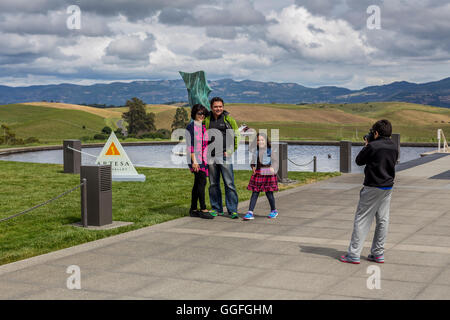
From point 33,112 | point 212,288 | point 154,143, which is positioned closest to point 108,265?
point 212,288

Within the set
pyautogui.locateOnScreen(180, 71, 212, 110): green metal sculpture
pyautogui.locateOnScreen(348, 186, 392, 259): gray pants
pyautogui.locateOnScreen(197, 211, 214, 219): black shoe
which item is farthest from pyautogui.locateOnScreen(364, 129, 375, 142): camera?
pyautogui.locateOnScreen(180, 71, 212, 110): green metal sculpture

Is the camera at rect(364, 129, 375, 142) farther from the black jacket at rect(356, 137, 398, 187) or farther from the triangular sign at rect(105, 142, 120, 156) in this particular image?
the triangular sign at rect(105, 142, 120, 156)

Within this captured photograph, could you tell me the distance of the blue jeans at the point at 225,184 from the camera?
9102 millimetres

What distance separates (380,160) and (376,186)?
297mm

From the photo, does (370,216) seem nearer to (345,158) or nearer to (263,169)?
(263,169)

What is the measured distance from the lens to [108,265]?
6.15m

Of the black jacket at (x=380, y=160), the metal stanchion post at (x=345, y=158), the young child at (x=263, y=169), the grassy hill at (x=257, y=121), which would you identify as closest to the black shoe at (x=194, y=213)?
the young child at (x=263, y=169)

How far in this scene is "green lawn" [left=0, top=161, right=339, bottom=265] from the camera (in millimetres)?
7629

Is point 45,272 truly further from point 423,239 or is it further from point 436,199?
point 436,199

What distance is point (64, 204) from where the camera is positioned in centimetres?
1106

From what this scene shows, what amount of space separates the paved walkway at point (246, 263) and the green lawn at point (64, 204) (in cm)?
57

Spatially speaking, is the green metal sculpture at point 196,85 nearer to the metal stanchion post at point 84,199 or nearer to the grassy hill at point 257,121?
the metal stanchion post at point 84,199

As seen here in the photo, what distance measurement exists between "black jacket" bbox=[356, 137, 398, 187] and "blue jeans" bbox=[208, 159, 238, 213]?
3.33 m
